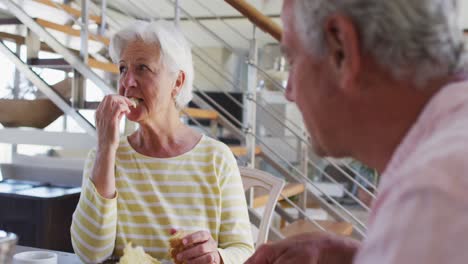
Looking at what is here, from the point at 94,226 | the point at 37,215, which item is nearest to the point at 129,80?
the point at 94,226

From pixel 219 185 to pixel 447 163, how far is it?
3.47 feet

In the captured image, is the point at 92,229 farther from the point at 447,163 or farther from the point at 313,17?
the point at 447,163

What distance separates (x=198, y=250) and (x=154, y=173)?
0.38 m

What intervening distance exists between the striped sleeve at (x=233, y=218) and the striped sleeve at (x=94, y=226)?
1.00ft

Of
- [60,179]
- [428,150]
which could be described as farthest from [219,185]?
[60,179]

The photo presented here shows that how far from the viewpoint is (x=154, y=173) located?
144 centimetres

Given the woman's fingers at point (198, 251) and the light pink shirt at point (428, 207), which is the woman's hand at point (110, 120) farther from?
the light pink shirt at point (428, 207)

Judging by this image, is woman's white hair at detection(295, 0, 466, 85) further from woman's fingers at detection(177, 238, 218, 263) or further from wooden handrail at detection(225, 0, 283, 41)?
wooden handrail at detection(225, 0, 283, 41)

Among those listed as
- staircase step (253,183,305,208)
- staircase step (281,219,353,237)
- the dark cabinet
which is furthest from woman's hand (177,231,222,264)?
staircase step (281,219,353,237)

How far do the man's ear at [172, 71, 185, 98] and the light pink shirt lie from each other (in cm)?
118

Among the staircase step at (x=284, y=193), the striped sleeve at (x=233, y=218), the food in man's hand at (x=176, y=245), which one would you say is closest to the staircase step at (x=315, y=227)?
the staircase step at (x=284, y=193)

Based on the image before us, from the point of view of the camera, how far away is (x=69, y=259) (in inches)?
45.1

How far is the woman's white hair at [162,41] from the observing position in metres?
1.50

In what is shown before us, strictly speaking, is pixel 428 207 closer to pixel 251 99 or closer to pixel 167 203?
pixel 167 203
